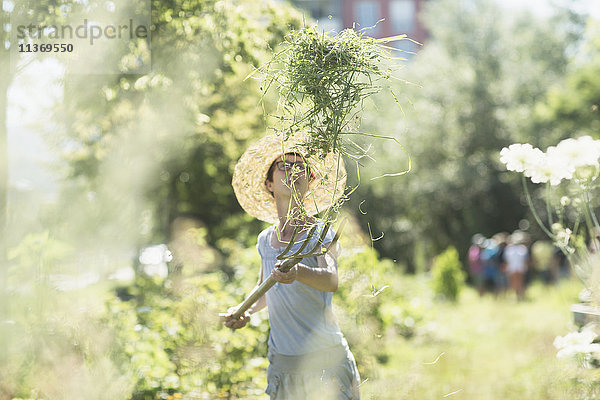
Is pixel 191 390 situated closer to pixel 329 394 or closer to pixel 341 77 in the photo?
pixel 329 394

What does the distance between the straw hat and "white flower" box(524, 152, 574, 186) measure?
4.04 ft

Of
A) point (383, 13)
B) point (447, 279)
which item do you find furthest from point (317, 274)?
point (383, 13)

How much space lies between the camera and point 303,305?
2.69 m

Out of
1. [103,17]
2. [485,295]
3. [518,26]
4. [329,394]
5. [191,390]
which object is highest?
[518,26]

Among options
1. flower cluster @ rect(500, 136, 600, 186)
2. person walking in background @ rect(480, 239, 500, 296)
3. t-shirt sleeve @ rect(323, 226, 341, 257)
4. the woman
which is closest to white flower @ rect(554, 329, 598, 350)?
flower cluster @ rect(500, 136, 600, 186)

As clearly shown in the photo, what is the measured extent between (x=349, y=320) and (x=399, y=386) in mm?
899

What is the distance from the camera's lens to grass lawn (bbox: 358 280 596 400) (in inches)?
183

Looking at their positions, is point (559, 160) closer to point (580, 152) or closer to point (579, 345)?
point (580, 152)

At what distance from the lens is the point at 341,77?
90.7 inches

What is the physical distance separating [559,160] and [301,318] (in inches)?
64.8

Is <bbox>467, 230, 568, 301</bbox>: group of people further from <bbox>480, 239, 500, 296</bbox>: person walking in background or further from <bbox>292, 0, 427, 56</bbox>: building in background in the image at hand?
<bbox>292, 0, 427, 56</bbox>: building in background

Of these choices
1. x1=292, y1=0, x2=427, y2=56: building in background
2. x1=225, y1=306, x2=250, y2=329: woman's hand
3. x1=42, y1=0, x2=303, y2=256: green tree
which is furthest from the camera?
x1=292, y1=0, x2=427, y2=56: building in background

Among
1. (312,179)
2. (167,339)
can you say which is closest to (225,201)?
(167,339)

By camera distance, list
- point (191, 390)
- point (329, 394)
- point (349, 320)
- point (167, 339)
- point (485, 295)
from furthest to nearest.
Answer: point (485, 295) < point (349, 320) < point (167, 339) < point (191, 390) < point (329, 394)
